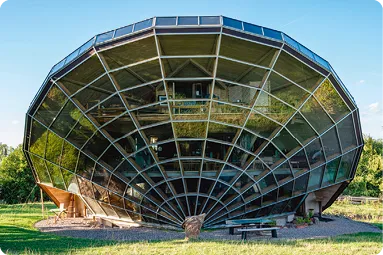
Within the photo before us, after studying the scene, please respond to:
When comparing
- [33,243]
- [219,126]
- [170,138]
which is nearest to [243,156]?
[219,126]

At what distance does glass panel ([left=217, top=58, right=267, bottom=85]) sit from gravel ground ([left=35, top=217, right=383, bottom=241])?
29.4 feet

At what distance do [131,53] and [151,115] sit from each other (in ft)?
11.5

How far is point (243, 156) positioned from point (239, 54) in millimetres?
5999

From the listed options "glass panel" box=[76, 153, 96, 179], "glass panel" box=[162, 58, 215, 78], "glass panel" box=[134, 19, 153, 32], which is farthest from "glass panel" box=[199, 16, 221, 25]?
"glass panel" box=[76, 153, 96, 179]

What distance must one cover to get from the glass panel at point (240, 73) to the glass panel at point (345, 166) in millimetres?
9775

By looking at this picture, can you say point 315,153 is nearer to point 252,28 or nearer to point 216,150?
point 216,150

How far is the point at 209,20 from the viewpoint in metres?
16.8

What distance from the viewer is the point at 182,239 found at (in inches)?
778

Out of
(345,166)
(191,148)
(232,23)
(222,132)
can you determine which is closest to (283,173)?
(222,132)

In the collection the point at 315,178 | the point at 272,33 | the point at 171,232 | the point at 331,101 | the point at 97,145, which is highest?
the point at 272,33

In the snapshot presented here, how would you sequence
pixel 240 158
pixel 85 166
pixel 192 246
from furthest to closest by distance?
1. pixel 85 166
2. pixel 240 158
3. pixel 192 246

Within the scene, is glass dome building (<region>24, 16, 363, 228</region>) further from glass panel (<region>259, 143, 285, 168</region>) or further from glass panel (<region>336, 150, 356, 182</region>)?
glass panel (<region>336, 150, 356, 182</region>)

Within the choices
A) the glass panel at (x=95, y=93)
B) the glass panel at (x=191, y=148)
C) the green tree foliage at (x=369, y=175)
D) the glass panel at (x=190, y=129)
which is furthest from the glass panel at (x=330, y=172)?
the green tree foliage at (x=369, y=175)

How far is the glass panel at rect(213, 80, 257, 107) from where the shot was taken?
60.1 feet
